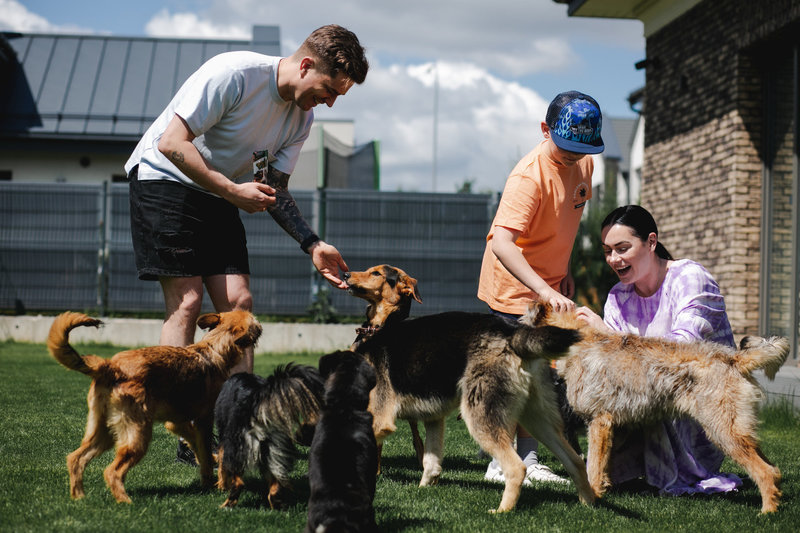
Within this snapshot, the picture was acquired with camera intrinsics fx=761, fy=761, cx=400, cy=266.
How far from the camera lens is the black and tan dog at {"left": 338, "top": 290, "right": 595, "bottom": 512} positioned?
4246mm

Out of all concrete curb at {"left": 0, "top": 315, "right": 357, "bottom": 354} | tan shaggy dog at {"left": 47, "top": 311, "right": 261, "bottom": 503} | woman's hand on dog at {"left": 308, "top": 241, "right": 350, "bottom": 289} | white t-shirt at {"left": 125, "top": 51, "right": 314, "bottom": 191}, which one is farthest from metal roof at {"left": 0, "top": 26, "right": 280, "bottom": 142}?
tan shaggy dog at {"left": 47, "top": 311, "right": 261, "bottom": 503}

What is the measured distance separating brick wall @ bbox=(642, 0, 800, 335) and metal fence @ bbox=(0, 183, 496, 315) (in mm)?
3793

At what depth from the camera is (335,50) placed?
4656 millimetres

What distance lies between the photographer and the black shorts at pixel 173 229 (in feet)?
15.7

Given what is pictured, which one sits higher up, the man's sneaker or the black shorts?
the black shorts

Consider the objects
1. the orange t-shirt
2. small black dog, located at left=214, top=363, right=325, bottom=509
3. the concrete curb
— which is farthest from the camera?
the concrete curb

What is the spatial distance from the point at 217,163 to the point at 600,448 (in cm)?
302

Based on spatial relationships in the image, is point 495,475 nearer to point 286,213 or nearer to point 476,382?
point 476,382

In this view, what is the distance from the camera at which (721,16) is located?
11.2 m

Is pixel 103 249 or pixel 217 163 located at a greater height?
pixel 217 163

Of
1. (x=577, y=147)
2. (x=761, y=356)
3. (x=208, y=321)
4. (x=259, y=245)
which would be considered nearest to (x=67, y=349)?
(x=208, y=321)

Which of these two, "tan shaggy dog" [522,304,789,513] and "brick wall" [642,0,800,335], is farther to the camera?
"brick wall" [642,0,800,335]

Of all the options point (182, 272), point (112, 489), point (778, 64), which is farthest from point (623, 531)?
point (778, 64)

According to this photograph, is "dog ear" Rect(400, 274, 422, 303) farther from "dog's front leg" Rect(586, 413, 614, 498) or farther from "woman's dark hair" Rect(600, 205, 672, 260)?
"dog's front leg" Rect(586, 413, 614, 498)
